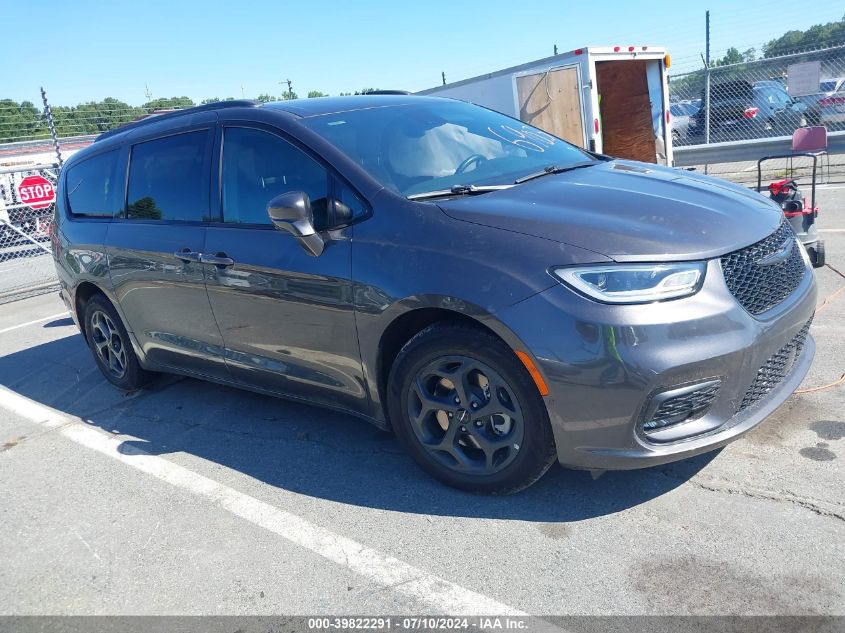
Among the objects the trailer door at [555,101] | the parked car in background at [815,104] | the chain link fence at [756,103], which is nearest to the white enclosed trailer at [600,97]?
the trailer door at [555,101]

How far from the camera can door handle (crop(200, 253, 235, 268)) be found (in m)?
3.85

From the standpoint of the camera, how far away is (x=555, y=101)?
10633 mm

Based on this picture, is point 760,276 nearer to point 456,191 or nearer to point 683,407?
point 683,407

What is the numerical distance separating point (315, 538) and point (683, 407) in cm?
161

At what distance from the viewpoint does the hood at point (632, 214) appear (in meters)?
2.80

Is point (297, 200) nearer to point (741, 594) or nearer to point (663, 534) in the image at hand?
point (663, 534)

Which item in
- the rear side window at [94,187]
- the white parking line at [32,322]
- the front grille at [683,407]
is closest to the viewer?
the front grille at [683,407]

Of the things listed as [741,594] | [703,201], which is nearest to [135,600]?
[741,594]

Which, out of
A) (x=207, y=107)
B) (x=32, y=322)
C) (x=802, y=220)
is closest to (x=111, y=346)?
(x=207, y=107)

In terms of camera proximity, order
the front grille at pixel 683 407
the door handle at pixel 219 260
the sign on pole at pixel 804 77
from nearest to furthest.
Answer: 1. the front grille at pixel 683 407
2. the door handle at pixel 219 260
3. the sign on pole at pixel 804 77

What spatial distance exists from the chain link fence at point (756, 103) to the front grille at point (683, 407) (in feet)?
38.2

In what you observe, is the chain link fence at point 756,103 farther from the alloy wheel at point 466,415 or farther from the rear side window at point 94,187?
the alloy wheel at point 466,415

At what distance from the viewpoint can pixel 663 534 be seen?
286 centimetres

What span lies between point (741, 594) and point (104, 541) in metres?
2.69
